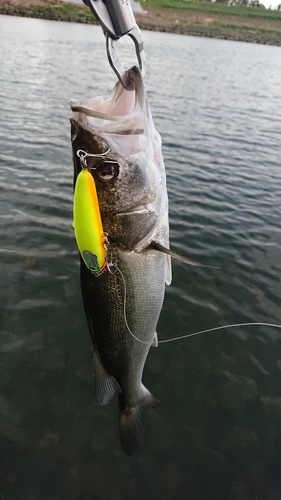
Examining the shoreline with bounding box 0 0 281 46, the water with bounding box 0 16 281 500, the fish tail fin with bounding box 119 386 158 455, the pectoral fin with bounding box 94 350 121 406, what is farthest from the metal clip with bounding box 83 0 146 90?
the shoreline with bounding box 0 0 281 46

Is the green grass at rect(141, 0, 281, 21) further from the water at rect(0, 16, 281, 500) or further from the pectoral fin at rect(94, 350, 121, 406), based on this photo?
the pectoral fin at rect(94, 350, 121, 406)

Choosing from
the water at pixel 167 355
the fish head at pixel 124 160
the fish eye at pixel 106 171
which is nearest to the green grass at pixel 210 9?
the water at pixel 167 355

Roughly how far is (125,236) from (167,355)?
8.51 feet

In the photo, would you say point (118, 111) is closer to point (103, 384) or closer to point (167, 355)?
point (103, 384)

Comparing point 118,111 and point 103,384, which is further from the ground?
point 118,111

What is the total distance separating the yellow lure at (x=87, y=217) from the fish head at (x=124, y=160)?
0.47ft

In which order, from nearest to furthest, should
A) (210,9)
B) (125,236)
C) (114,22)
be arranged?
(114,22) → (125,236) → (210,9)

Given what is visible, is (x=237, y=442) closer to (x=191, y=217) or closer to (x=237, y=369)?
(x=237, y=369)

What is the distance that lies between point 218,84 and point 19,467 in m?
22.7

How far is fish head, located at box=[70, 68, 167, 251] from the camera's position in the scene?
2.10m

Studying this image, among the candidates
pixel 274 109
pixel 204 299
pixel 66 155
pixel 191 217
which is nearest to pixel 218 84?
pixel 274 109

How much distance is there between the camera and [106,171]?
2.19 meters

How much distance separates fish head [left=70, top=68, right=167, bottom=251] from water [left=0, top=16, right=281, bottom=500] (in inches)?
91.9

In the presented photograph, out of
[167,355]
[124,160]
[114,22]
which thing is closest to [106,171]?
[124,160]
